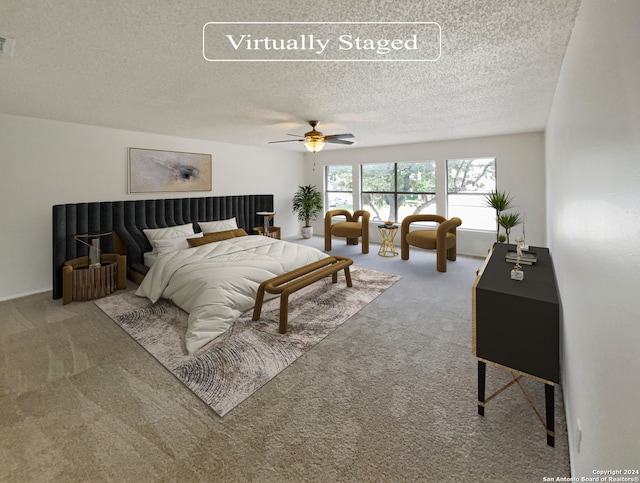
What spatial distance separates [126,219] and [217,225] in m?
1.45

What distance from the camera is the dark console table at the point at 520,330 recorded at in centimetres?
158

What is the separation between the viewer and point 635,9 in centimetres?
67

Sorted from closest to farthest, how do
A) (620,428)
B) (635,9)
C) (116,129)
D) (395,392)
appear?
(635,9), (620,428), (395,392), (116,129)

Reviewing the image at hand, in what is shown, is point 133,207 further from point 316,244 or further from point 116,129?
point 316,244

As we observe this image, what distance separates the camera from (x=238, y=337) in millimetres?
2766

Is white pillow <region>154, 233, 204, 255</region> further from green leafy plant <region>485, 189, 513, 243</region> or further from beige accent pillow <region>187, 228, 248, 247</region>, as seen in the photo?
green leafy plant <region>485, 189, 513, 243</region>

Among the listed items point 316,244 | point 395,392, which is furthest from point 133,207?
point 395,392

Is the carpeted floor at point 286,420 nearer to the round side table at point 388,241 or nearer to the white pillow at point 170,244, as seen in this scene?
the white pillow at point 170,244

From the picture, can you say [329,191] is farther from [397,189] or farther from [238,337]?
[238,337]

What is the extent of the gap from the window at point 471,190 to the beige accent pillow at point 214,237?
449 centimetres

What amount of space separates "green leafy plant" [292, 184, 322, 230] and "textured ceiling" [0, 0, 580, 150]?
3.39 meters

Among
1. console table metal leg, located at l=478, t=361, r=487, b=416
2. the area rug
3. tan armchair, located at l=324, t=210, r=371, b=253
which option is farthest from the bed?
console table metal leg, located at l=478, t=361, r=487, b=416

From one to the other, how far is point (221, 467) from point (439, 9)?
105 inches

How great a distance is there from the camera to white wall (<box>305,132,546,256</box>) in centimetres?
514
